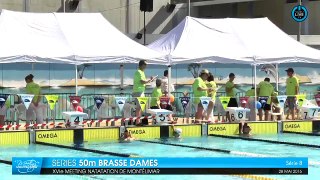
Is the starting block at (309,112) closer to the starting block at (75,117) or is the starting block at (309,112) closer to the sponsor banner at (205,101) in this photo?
the sponsor banner at (205,101)

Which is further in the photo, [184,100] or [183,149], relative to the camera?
[184,100]

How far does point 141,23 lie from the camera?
160 feet

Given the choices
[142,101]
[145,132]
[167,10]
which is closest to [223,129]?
[145,132]

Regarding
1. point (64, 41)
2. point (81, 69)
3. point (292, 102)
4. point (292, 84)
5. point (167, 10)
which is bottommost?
point (292, 102)

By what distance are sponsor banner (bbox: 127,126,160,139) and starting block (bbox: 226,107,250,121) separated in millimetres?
2587

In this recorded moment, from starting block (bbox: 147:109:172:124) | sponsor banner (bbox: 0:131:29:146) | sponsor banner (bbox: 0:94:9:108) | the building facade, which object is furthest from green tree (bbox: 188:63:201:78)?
the building facade

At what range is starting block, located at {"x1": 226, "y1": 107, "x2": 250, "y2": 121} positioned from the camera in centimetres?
2239

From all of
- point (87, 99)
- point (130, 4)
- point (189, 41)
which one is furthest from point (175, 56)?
point (130, 4)

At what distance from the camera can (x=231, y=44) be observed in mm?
23391

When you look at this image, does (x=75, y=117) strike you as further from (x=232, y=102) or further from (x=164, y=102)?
(x=232, y=102)

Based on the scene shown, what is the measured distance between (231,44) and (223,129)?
2.94 m

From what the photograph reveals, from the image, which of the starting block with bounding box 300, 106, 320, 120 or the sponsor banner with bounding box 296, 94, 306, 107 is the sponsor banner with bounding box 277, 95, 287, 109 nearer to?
the sponsor banner with bounding box 296, 94, 306, 107

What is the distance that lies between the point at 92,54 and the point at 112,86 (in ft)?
28.2

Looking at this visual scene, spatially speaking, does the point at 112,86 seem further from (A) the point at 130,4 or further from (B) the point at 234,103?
(A) the point at 130,4
